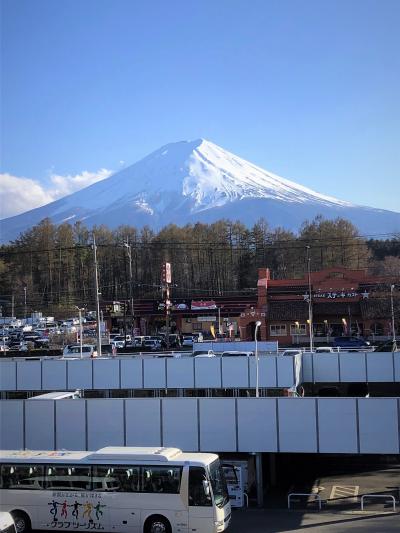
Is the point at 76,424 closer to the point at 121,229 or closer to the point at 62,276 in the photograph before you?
the point at 62,276

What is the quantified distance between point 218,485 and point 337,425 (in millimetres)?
4575

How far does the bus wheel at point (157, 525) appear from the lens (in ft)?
44.7

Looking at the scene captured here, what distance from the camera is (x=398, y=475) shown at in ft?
67.2

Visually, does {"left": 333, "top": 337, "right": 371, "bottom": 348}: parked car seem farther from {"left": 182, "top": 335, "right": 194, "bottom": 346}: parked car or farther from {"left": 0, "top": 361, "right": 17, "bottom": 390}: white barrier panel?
{"left": 0, "top": 361, "right": 17, "bottom": 390}: white barrier panel

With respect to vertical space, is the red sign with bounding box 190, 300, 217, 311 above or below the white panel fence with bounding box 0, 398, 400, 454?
above

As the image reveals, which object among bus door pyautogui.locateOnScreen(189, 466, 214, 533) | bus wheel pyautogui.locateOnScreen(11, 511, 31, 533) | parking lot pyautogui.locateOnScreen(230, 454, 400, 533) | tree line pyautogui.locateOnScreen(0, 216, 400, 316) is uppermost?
tree line pyautogui.locateOnScreen(0, 216, 400, 316)

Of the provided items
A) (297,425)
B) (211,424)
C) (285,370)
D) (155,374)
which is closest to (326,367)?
(285,370)

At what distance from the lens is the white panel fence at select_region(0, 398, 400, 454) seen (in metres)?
16.8

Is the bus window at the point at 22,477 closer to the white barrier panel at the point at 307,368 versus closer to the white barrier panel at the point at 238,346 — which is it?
the white barrier panel at the point at 307,368

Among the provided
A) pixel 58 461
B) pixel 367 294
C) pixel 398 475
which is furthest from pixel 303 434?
pixel 367 294

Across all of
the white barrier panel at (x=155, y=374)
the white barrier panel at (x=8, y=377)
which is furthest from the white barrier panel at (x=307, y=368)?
the white barrier panel at (x=8, y=377)

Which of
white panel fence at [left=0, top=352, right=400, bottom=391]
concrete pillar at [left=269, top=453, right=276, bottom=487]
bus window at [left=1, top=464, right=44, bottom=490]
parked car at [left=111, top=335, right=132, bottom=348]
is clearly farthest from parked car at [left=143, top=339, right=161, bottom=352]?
bus window at [left=1, top=464, right=44, bottom=490]

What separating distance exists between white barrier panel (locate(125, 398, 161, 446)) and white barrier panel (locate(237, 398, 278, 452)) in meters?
2.45

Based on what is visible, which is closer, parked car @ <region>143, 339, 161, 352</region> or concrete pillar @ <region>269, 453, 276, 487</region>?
concrete pillar @ <region>269, 453, 276, 487</region>
